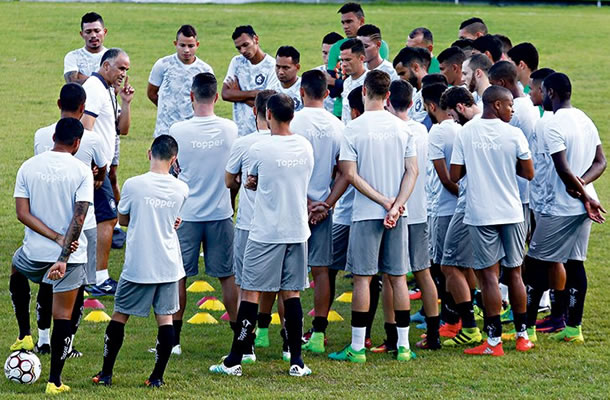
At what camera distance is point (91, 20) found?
508 inches

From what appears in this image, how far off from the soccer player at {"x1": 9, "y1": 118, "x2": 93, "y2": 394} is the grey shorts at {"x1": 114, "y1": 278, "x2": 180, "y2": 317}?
1.30 feet

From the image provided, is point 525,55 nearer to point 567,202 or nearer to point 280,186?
point 567,202

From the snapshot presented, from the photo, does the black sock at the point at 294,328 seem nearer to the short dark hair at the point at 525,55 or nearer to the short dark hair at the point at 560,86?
the short dark hair at the point at 560,86

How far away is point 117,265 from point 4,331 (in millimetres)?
2959

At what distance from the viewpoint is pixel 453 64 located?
35.5 ft

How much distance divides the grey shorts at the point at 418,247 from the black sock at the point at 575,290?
1.38m

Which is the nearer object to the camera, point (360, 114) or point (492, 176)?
point (492, 176)

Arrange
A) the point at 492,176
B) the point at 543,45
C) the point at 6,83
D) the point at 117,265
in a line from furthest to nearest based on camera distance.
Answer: the point at 543,45
the point at 6,83
the point at 117,265
the point at 492,176

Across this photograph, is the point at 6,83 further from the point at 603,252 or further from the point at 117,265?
the point at 603,252

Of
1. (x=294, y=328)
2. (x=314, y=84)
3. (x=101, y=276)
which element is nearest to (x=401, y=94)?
(x=314, y=84)

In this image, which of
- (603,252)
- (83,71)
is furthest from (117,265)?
(603,252)

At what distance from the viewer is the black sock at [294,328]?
8.30 meters

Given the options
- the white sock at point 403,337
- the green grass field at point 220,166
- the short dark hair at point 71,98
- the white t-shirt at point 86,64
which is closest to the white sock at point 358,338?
the green grass field at point 220,166

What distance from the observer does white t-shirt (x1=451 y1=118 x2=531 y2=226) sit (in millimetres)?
8797
